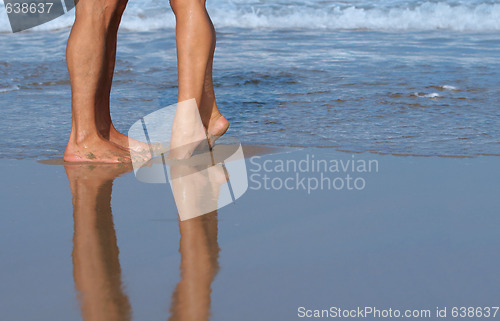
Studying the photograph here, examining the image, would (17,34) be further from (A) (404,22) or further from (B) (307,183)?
(B) (307,183)

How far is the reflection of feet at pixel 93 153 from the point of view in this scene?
2.51 m

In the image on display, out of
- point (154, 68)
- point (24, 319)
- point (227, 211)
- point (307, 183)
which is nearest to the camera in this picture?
point (24, 319)

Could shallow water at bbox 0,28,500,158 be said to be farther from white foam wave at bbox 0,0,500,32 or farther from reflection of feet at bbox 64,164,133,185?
white foam wave at bbox 0,0,500,32

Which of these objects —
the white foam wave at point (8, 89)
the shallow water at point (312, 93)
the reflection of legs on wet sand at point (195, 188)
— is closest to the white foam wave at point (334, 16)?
the shallow water at point (312, 93)

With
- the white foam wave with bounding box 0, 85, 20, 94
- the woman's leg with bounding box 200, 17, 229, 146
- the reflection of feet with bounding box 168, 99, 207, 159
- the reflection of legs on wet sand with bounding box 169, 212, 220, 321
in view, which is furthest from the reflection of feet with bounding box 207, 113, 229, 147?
the white foam wave with bounding box 0, 85, 20, 94

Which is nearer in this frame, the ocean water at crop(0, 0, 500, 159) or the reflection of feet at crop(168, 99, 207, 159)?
the reflection of feet at crop(168, 99, 207, 159)

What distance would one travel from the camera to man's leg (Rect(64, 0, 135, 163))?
98.9 inches

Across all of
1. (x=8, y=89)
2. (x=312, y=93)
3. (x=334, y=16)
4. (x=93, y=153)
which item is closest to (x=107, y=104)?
(x=93, y=153)

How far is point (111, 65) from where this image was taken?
9.04 feet

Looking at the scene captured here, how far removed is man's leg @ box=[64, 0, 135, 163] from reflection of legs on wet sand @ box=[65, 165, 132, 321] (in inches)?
3.8

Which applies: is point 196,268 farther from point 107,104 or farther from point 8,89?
point 8,89

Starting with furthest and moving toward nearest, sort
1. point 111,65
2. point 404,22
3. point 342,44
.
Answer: point 404,22, point 342,44, point 111,65

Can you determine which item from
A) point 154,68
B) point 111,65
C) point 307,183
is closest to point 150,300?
point 307,183

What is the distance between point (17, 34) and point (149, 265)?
7.33m
